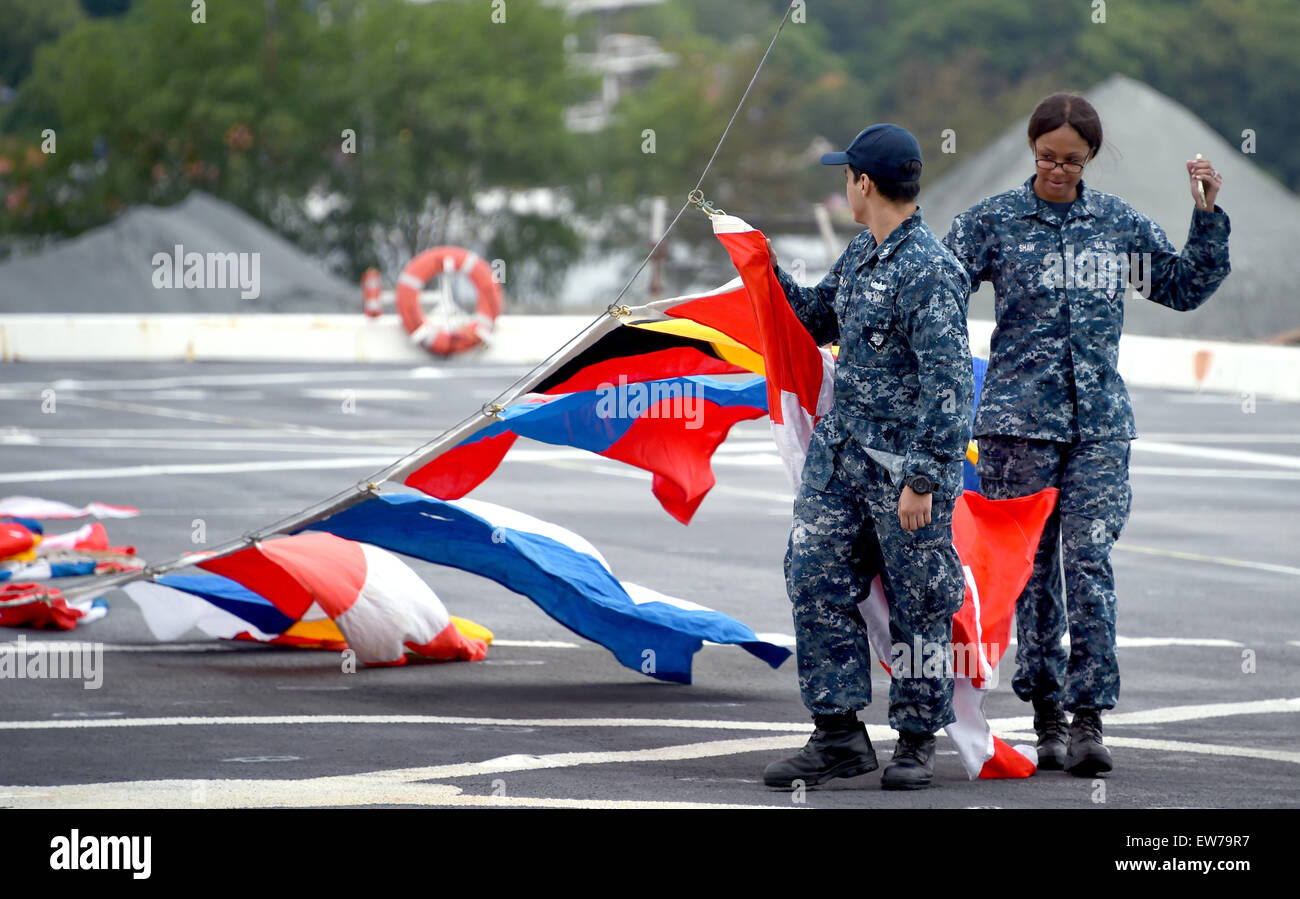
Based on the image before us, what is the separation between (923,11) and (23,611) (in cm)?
9352

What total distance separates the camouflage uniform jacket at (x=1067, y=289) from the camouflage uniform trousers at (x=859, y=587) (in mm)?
679

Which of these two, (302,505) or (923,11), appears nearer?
(302,505)

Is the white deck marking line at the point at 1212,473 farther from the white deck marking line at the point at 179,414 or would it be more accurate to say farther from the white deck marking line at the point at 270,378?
the white deck marking line at the point at 270,378

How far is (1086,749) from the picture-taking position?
655 centimetres

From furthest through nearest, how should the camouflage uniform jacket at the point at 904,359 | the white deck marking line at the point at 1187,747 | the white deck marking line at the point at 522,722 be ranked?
the white deck marking line at the point at 522,722 < the white deck marking line at the point at 1187,747 < the camouflage uniform jacket at the point at 904,359

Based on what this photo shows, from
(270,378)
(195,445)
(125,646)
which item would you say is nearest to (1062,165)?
(125,646)

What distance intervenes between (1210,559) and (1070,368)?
612 centimetres

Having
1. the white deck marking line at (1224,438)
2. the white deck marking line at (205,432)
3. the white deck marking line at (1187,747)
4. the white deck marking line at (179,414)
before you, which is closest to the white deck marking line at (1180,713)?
the white deck marking line at (1187,747)

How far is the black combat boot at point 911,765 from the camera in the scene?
6270mm

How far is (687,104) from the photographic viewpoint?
2913 inches

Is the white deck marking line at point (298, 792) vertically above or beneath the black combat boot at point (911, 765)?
beneath

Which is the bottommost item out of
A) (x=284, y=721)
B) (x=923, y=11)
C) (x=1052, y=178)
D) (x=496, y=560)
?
(x=284, y=721)

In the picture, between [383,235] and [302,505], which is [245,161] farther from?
[302,505]

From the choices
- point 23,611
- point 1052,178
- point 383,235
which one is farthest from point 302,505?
point 383,235
